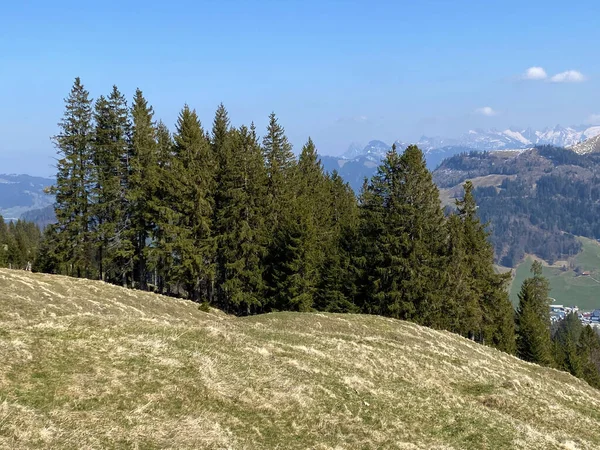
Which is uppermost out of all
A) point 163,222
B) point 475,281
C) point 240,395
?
point 163,222

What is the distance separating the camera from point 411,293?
47844 millimetres

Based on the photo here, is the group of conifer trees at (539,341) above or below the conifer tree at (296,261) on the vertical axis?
below

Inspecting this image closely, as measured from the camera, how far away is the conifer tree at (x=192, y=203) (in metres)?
45.5

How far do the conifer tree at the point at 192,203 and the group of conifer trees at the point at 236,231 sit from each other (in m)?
0.12

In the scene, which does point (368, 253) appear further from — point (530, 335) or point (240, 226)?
point (530, 335)

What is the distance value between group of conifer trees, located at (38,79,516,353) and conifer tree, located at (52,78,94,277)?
107 millimetres

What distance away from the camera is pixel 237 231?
161 feet

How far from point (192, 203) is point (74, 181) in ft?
38.3

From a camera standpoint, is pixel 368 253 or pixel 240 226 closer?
pixel 240 226

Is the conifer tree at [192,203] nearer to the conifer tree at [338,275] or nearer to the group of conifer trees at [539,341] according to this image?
the conifer tree at [338,275]

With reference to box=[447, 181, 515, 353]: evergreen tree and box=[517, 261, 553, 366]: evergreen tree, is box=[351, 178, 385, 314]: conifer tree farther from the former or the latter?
box=[517, 261, 553, 366]: evergreen tree

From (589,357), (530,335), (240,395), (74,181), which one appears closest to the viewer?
(240,395)

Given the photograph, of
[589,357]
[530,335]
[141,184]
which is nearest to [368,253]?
[141,184]

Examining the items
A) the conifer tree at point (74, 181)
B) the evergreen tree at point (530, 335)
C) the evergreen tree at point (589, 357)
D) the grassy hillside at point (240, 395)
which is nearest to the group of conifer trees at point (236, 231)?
the conifer tree at point (74, 181)
